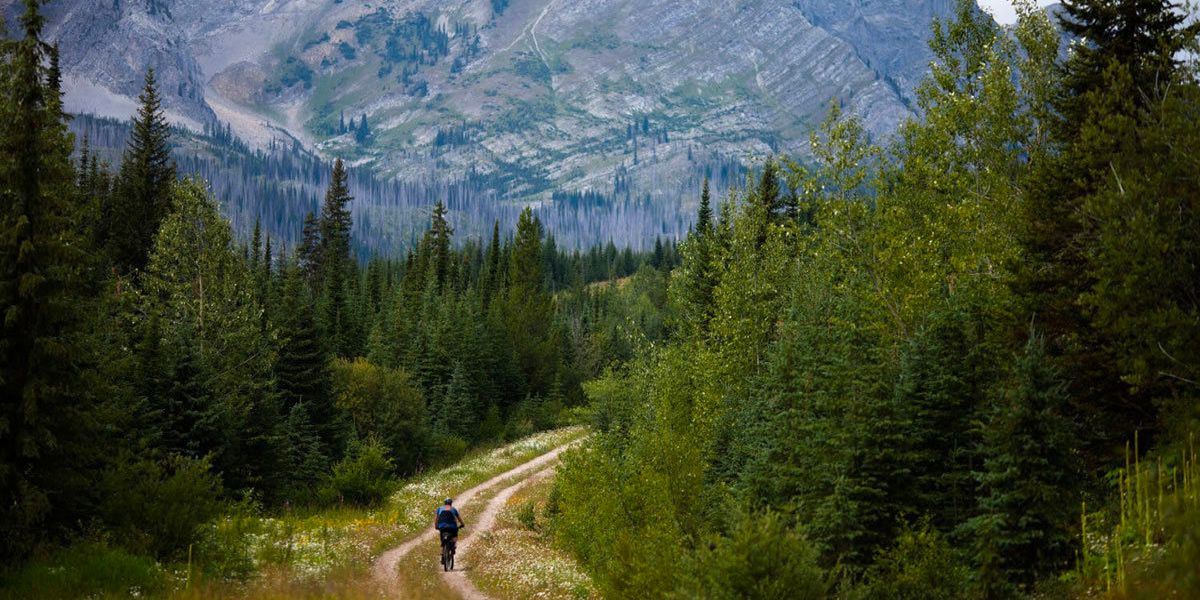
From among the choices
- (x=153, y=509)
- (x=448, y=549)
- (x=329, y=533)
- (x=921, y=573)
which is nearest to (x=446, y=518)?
(x=448, y=549)

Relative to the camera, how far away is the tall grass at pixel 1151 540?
7.76m

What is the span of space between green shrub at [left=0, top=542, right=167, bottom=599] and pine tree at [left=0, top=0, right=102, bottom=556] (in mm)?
903

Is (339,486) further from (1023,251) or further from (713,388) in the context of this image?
(1023,251)

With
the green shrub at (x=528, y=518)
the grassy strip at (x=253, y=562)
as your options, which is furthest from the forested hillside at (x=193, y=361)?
the green shrub at (x=528, y=518)

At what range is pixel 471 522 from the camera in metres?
35.0

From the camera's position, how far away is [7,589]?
14867 mm

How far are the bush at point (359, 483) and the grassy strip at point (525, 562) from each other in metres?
5.87

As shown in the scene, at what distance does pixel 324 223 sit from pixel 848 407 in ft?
333

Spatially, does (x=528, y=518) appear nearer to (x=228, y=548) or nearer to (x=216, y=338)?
(x=228, y=548)

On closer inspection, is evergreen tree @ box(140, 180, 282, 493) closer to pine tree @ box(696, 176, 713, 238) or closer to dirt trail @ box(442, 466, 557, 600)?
dirt trail @ box(442, 466, 557, 600)

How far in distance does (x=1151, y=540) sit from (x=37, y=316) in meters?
21.5

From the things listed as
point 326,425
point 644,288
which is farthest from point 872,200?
point 644,288

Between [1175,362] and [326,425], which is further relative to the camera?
[326,425]

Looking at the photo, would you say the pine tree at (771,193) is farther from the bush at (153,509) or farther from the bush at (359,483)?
the bush at (153,509)
